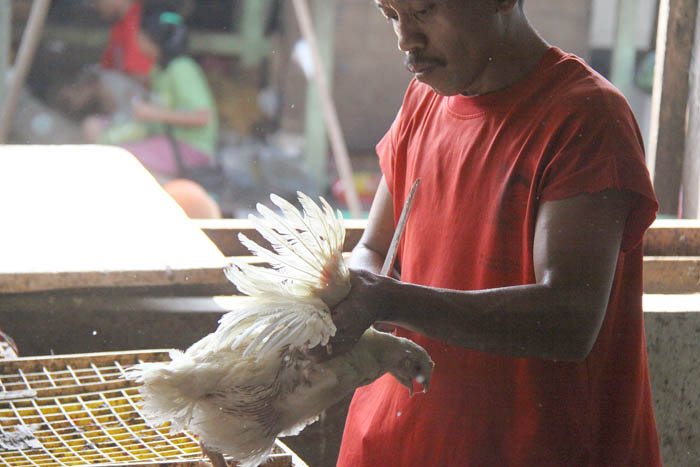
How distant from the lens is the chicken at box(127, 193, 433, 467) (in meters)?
1.36

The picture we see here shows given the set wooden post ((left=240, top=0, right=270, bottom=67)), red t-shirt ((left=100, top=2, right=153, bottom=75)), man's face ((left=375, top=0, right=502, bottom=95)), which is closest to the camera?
man's face ((left=375, top=0, right=502, bottom=95))

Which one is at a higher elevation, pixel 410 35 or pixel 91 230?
pixel 410 35

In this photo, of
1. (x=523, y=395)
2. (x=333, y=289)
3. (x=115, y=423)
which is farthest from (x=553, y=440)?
(x=115, y=423)

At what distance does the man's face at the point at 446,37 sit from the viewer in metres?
1.43

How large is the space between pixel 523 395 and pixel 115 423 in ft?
2.79

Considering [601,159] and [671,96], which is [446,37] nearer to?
[601,159]

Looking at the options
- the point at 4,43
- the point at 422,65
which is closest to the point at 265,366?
the point at 422,65

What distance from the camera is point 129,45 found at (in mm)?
5730

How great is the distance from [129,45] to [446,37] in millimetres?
4645

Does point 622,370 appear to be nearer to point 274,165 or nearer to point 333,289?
point 333,289

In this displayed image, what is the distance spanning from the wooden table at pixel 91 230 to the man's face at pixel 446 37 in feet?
3.27

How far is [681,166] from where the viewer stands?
12.0ft

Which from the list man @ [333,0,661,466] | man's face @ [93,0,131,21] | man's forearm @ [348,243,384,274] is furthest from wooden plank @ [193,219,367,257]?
man's face @ [93,0,131,21]

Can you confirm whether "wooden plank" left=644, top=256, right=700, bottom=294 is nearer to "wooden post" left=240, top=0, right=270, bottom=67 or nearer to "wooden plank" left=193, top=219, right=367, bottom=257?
"wooden plank" left=193, top=219, right=367, bottom=257
